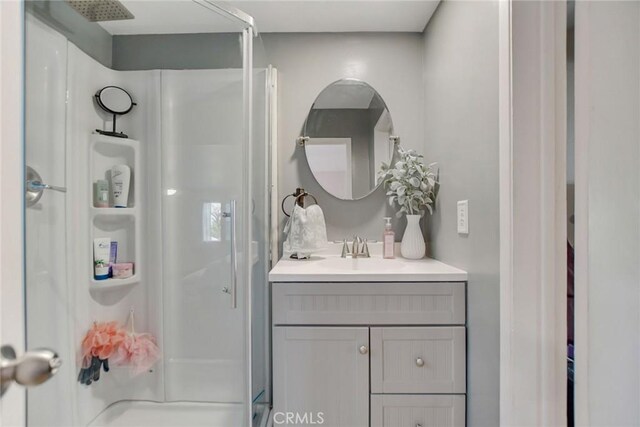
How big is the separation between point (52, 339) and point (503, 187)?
1429 millimetres

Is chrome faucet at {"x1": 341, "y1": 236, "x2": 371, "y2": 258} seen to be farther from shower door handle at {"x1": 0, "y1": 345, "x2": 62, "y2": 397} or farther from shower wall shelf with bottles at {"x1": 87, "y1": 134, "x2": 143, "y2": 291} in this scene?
shower door handle at {"x1": 0, "y1": 345, "x2": 62, "y2": 397}

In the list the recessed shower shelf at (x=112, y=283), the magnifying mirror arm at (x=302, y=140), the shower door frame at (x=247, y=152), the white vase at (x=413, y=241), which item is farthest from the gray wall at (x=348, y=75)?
the recessed shower shelf at (x=112, y=283)

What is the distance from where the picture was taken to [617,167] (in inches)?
27.0

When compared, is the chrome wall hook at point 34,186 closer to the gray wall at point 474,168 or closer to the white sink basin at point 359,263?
the white sink basin at point 359,263

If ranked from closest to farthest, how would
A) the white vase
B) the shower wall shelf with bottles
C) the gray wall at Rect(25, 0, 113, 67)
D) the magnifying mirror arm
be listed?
the gray wall at Rect(25, 0, 113, 67) < the shower wall shelf with bottles < the white vase < the magnifying mirror arm

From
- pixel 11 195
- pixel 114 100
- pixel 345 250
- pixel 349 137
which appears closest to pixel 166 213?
pixel 114 100

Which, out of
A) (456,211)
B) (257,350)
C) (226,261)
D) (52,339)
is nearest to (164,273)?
(226,261)

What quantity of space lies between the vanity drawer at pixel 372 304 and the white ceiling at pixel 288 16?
113cm

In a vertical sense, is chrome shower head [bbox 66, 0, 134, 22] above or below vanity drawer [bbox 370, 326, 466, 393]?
above

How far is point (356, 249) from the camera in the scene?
4.54 feet

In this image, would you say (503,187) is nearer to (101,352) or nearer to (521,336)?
(521,336)

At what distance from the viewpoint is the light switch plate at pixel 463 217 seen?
974 mm

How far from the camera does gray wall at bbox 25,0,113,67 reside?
800 millimetres

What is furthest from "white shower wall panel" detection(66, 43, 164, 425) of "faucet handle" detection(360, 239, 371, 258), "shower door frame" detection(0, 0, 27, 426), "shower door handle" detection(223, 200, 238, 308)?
"faucet handle" detection(360, 239, 371, 258)
